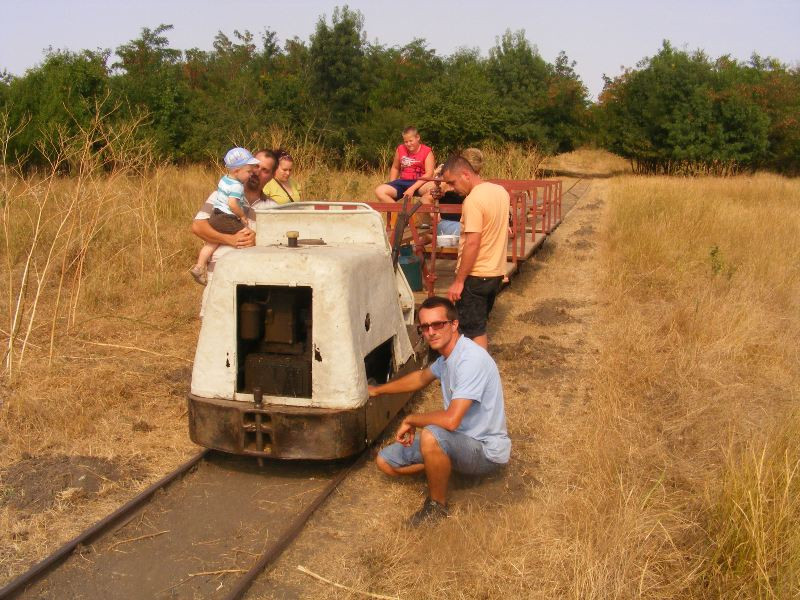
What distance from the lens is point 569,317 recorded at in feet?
30.9

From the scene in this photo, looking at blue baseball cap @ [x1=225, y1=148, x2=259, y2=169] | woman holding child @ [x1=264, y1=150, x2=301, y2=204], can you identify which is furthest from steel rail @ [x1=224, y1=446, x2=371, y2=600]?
woman holding child @ [x1=264, y1=150, x2=301, y2=204]

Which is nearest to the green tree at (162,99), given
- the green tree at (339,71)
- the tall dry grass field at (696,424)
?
the green tree at (339,71)

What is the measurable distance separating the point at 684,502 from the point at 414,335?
254 cm

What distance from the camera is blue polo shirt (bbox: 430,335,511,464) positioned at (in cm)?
434

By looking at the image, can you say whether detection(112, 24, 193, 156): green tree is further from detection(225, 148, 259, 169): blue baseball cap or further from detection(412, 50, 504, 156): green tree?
detection(225, 148, 259, 169): blue baseball cap

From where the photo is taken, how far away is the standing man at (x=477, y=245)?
231 inches

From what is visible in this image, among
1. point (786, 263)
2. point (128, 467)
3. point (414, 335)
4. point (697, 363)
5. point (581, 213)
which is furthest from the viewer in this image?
point (581, 213)

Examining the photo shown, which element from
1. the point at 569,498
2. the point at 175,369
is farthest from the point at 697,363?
the point at 175,369

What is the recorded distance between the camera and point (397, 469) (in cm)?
485

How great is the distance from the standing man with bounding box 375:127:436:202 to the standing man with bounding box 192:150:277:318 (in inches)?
96.5

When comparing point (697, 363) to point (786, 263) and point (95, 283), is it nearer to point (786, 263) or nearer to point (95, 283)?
point (786, 263)

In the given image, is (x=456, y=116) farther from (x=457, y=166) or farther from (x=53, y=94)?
(x=457, y=166)

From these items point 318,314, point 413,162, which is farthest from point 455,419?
point 413,162

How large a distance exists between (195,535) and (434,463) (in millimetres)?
1348
